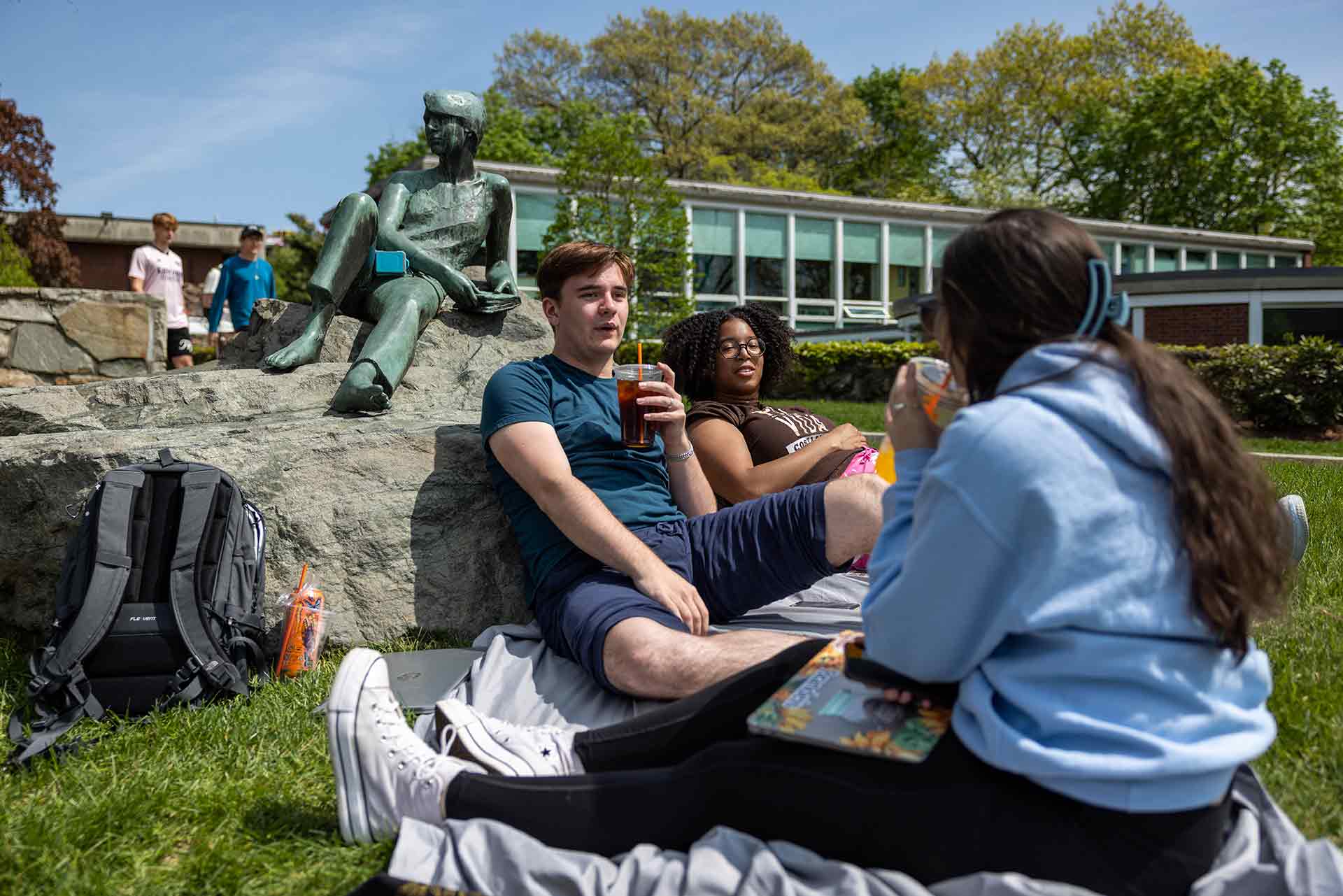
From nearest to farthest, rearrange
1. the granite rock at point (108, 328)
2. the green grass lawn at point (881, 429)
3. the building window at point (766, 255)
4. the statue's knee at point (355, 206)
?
the statue's knee at point (355, 206) < the granite rock at point (108, 328) < the green grass lawn at point (881, 429) < the building window at point (766, 255)

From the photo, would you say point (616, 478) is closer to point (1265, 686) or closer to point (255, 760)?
point (255, 760)

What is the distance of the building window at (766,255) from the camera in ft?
75.5

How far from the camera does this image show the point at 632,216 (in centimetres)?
1588

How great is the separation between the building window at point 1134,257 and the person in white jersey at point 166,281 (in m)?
26.1

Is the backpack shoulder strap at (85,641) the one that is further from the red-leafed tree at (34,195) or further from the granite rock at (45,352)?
the red-leafed tree at (34,195)

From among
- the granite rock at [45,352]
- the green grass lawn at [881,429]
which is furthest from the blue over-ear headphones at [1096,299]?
the granite rock at [45,352]

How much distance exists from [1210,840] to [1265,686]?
27 centimetres

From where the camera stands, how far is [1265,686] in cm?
158

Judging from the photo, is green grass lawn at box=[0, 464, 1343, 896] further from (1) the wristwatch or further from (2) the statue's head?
(2) the statue's head

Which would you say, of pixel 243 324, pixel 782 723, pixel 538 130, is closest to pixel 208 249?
pixel 538 130

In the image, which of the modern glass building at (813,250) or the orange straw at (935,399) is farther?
the modern glass building at (813,250)

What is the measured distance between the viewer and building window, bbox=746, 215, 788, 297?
75.5 feet

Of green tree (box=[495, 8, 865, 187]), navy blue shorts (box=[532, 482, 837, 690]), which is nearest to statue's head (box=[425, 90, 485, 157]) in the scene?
navy blue shorts (box=[532, 482, 837, 690])

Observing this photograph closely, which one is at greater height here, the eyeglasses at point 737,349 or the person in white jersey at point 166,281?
the person in white jersey at point 166,281
